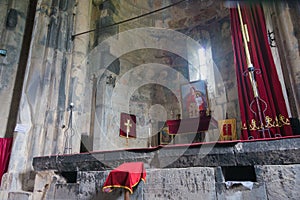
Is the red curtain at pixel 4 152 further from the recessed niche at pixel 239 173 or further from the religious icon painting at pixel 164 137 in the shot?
the religious icon painting at pixel 164 137

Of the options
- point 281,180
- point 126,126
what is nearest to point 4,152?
point 126,126

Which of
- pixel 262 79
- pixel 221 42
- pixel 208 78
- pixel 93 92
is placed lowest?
pixel 262 79

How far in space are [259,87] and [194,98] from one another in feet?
12.1

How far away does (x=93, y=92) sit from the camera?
632cm

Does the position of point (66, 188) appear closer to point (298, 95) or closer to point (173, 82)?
point (298, 95)

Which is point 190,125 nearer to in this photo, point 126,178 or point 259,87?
point 259,87

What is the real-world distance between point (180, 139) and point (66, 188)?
489 cm

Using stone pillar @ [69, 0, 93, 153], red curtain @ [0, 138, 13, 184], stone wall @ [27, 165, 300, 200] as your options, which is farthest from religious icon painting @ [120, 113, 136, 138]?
stone wall @ [27, 165, 300, 200]

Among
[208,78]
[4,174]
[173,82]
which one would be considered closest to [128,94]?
[173,82]

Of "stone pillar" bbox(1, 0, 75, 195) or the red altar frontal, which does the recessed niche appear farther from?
"stone pillar" bbox(1, 0, 75, 195)

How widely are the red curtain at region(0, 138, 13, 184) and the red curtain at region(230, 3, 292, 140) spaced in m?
4.37

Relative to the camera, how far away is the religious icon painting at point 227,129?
5.93m

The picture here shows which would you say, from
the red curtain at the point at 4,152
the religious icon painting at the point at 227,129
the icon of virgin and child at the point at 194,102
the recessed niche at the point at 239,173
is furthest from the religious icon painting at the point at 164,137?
the recessed niche at the point at 239,173

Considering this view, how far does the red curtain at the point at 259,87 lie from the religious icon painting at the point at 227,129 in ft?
7.54
